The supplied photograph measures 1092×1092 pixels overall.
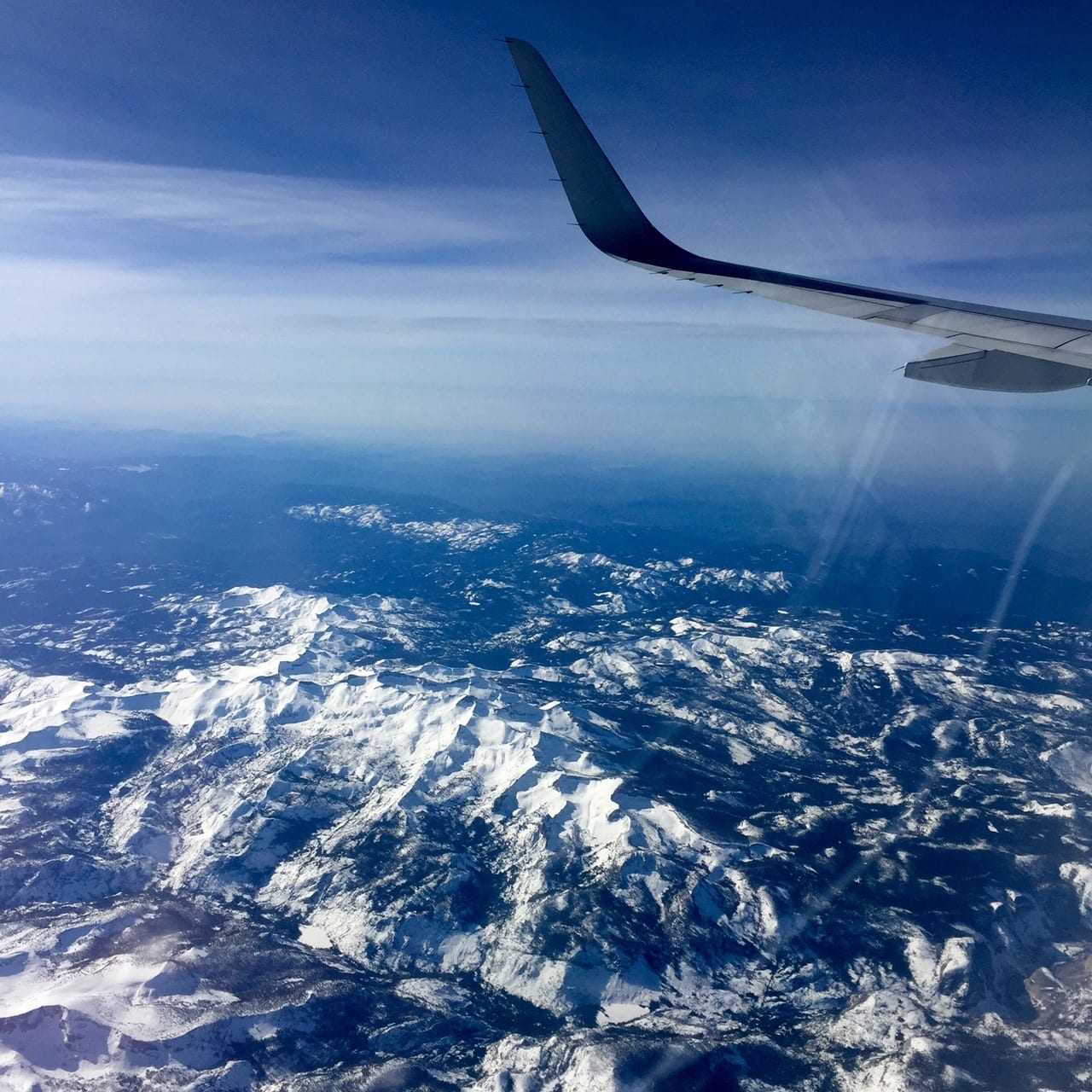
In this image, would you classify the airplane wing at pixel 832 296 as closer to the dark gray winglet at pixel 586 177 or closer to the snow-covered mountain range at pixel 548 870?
the dark gray winglet at pixel 586 177

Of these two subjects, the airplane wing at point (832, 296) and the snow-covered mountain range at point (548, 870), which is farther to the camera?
the snow-covered mountain range at point (548, 870)

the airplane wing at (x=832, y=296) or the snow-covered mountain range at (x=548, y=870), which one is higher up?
the airplane wing at (x=832, y=296)

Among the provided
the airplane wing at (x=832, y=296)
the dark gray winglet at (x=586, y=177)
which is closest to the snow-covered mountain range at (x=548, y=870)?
the airplane wing at (x=832, y=296)

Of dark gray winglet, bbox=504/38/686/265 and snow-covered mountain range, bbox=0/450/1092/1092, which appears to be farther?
snow-covered mountain range, bbox=0/450/1092/1092

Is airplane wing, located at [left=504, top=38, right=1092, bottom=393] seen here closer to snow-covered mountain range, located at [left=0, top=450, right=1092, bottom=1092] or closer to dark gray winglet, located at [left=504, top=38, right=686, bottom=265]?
dark gray winglet, located at [left=504, top=38, right=686, bottom=265]

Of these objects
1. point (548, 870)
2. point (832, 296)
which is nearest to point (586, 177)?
point (832, 296)

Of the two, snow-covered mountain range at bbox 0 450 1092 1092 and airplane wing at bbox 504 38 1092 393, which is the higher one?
airplane wing at bbox 504 38 1092 393

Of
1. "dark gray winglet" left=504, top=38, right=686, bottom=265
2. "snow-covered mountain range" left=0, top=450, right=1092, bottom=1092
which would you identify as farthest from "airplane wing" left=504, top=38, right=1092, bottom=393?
"snow-covered mountain range" left=0, top=450, right=1092, bottom=1092

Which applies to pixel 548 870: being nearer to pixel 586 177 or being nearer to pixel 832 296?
pixel 832 296
